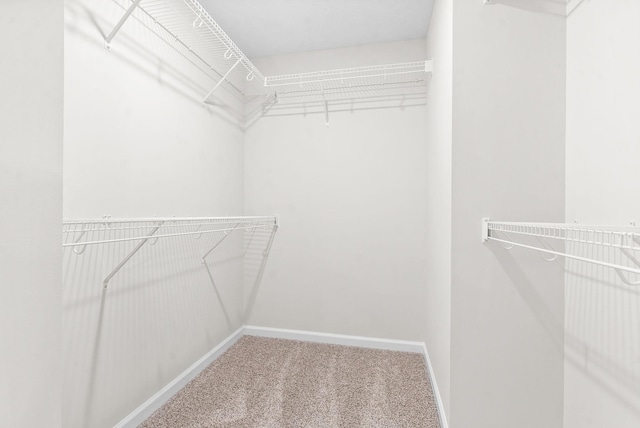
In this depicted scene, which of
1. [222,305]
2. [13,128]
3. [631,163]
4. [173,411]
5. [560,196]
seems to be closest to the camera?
[13,128]

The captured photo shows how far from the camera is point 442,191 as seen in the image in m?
1.66

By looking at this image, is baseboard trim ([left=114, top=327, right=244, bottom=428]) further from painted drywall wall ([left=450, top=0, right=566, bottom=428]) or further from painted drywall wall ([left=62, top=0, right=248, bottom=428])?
painted drywall wall ([left=450, top=0, right=566, bottom=428])

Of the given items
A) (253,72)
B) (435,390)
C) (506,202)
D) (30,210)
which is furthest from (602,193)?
(253,72)

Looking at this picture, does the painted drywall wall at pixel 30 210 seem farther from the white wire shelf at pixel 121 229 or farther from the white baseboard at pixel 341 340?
the white baseboard at pixel 341 340

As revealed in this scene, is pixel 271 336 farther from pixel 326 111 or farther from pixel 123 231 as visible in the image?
pixel 326 111

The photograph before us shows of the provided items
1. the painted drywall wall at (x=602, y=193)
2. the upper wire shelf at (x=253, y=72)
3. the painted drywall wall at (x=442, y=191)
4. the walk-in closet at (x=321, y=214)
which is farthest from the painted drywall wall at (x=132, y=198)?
the painted drywall wall at (x=602, y=193)

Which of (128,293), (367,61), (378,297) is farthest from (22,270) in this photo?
(367,61)

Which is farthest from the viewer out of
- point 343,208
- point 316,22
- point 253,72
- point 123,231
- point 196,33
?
point 343,208

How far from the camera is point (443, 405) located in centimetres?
160

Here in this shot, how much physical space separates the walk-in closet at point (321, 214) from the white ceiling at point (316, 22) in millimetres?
20

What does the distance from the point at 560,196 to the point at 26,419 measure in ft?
5.86

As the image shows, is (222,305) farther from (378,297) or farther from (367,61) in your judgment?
(367,61)

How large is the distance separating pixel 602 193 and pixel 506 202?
1.07 feet

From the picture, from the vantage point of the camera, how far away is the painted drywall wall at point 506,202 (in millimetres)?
1335
